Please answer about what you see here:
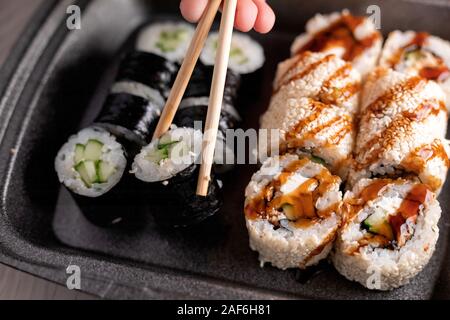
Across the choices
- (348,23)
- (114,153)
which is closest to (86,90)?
(114,153)

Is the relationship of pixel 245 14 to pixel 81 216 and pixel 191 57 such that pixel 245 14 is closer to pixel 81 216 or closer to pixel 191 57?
pixel 191 57

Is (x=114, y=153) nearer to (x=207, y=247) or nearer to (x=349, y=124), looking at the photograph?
(x=207, y=247)

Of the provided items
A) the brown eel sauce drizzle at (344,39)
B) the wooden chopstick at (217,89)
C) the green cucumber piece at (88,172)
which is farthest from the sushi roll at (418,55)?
the green cucumber piece at (88,172)

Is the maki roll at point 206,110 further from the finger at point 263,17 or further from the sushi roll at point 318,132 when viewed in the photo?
the finger at point 263,17

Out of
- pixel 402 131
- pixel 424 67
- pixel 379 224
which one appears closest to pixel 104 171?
pixel 379 224

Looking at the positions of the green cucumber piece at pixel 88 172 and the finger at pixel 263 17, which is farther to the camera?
the green cucumber piece at pixel 88 172

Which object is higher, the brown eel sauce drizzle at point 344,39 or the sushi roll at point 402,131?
the brown eel sauce drizzle at point 344,39

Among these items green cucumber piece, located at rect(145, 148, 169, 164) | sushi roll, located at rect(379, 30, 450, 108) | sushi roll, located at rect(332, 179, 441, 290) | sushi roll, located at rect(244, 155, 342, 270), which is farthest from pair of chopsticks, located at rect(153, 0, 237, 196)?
sushi roll, located at rect(379, 30, 450, 108)
